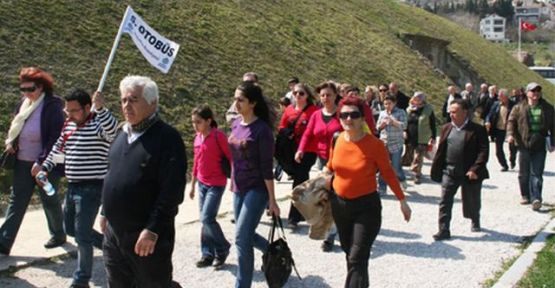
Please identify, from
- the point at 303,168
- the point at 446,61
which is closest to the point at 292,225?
the point at 303,168

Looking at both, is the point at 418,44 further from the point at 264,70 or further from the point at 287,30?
the point at 264,70

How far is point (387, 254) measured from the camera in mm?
7078

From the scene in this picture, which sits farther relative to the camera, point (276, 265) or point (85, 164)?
point (85, 164)

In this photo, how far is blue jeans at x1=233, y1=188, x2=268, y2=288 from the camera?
527 centimetres

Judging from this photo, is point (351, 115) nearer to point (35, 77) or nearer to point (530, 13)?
point (35, 77)

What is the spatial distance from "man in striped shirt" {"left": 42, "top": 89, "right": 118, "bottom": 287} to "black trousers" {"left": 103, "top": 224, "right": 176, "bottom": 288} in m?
1.48

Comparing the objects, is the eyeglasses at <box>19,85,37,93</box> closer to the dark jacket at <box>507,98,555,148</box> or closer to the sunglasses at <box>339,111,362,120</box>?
the sunglasses at <box>339,111,362,120</box>

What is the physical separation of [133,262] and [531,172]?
23.9 ft

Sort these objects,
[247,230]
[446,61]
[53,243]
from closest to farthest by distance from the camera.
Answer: [247,230], [53,243], [446,61]

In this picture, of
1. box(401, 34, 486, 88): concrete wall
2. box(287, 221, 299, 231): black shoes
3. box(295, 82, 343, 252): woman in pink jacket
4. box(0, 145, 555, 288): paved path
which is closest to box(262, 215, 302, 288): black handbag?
box(0, 145, 555, 288): paved path

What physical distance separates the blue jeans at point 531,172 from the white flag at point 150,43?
5.45 metres

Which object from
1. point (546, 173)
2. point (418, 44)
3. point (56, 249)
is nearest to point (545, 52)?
point (418, 44)

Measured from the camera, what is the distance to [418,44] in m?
34.1

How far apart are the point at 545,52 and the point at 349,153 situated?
125274 mm
